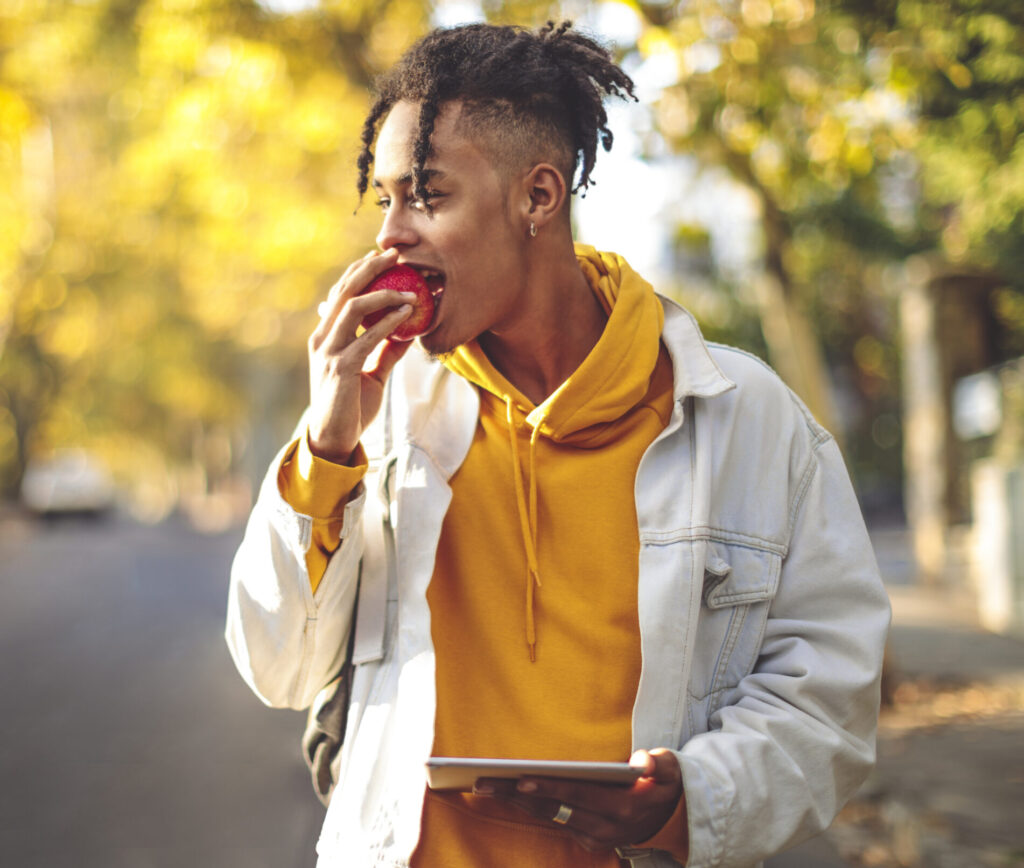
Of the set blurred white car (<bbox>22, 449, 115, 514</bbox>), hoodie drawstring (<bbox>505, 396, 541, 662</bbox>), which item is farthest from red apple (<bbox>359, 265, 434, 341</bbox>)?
blurred white car (<bbox>22, 449, 115, 514</bbox>)

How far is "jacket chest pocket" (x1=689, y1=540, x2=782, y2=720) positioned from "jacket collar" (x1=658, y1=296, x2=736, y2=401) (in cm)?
29

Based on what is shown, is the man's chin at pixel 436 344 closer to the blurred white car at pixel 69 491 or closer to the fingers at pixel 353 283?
the fingers at pixel 353 283

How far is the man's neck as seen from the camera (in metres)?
2.36

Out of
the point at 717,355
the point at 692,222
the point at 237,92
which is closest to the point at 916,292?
the point at 692,222

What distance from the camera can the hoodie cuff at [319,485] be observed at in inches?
80.4

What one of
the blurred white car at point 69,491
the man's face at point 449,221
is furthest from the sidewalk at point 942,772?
the blurred white car at point 69,491

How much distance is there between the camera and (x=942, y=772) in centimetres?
568

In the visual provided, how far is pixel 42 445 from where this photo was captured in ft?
184

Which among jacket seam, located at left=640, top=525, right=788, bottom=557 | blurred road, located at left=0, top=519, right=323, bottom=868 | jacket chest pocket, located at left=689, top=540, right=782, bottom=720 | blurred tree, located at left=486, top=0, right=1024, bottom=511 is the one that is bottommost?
blurred road, located at left=0, top=519, right=323, bottom=868

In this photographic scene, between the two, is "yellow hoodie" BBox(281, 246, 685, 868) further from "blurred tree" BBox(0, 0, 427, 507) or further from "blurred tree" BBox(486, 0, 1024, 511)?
"blurred tree" BBox(486, 0, 1024, 511)

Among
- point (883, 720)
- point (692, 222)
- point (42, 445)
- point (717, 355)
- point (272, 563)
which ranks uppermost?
point (692, 222)

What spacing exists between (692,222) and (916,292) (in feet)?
24.9

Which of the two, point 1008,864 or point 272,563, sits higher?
point 272,563

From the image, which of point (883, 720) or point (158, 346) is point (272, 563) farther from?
point (158, 346)
